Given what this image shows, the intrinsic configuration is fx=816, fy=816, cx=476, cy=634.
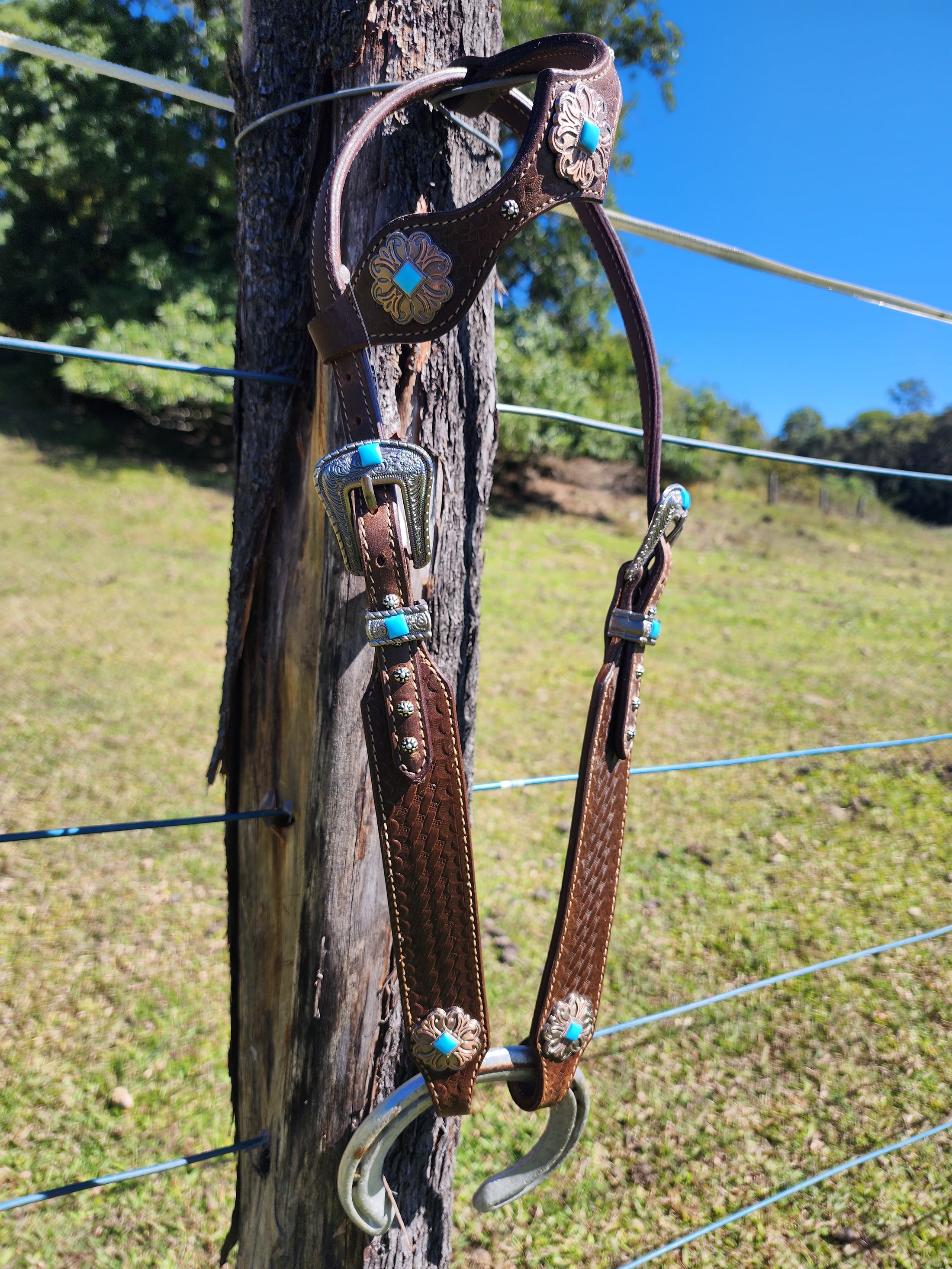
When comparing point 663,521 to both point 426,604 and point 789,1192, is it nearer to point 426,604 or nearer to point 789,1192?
point 426,604

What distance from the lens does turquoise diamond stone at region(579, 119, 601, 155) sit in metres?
0.88

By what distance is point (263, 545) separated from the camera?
3.55 ft

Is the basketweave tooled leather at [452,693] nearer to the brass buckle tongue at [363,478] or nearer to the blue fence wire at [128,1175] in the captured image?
the brass buckle tongue at [363,478]

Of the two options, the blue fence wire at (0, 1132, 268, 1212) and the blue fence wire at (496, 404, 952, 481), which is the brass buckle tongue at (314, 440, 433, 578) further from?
the blue fence wire at (0, 1132, 268, 1212)

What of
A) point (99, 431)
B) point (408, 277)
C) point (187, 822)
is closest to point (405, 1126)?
point (187, 822)

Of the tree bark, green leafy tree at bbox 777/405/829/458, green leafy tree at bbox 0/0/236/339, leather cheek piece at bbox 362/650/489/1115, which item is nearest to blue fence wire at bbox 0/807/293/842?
the tree bark

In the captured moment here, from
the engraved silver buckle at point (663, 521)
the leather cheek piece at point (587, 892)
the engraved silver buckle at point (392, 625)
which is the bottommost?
the leather cheek piece at point (587, 892)

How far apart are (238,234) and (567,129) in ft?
1.52

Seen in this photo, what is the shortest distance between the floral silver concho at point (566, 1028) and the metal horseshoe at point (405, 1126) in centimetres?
3

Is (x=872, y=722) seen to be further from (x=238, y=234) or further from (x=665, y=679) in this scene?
(x=238, y=234)

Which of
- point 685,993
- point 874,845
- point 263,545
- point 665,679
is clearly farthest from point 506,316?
point 263,545

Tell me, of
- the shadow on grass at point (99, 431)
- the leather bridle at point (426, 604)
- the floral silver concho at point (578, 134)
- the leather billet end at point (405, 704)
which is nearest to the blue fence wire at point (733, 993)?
the leather bridle at point (426, 604)

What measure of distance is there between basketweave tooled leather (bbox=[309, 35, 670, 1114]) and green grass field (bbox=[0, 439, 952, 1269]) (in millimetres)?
1237

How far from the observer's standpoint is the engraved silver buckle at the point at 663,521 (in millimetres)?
990
